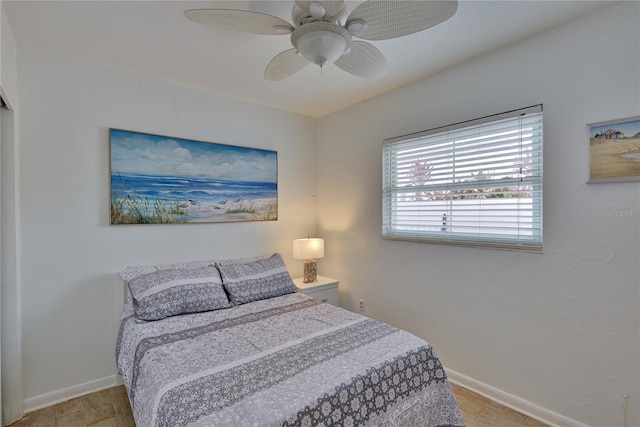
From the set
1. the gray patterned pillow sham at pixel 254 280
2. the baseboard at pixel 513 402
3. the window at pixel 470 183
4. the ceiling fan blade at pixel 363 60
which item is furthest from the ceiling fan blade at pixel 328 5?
the baseboard at pixel 513 402

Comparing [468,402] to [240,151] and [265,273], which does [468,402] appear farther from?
[240,151]

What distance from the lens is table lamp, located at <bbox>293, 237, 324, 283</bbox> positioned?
319 centimetres

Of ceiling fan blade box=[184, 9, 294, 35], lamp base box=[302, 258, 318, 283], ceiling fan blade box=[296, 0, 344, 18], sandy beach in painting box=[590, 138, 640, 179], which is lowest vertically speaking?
lamp base box=[302, 258, 318, 283]

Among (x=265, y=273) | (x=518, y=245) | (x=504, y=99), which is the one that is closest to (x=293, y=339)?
(x=265, y=273)

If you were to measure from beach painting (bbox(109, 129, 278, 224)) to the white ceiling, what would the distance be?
0.58m

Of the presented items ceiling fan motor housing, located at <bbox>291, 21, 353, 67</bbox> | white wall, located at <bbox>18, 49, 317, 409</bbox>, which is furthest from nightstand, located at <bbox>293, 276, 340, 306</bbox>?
ceiling fan motor housing, located at <bbox>291, 21, 353, 67</bbox>

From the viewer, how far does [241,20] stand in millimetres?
1313

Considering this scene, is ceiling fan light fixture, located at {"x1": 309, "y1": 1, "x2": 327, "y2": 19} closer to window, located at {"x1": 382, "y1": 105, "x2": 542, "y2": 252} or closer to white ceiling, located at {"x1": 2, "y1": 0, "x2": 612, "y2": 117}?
white ceiling, located at {"x1": 2, "y1": 0, "x2": 612, "y2": 117}

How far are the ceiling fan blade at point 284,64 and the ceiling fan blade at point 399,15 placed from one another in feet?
1.30

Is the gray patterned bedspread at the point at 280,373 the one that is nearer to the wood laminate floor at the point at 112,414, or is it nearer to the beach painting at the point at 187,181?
the wood laminate floor at the point at 112,414

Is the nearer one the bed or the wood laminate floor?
the bed

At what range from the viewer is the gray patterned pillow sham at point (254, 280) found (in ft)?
8.03

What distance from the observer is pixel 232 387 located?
1.33 m

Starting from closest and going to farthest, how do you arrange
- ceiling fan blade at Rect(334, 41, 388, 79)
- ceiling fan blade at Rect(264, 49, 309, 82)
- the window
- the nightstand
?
ceiling fan blade at Rect(334, 41, 388, 79) < ceiling fan blade at Rect(264, 49, 309, 82) < the window < the nightstand
